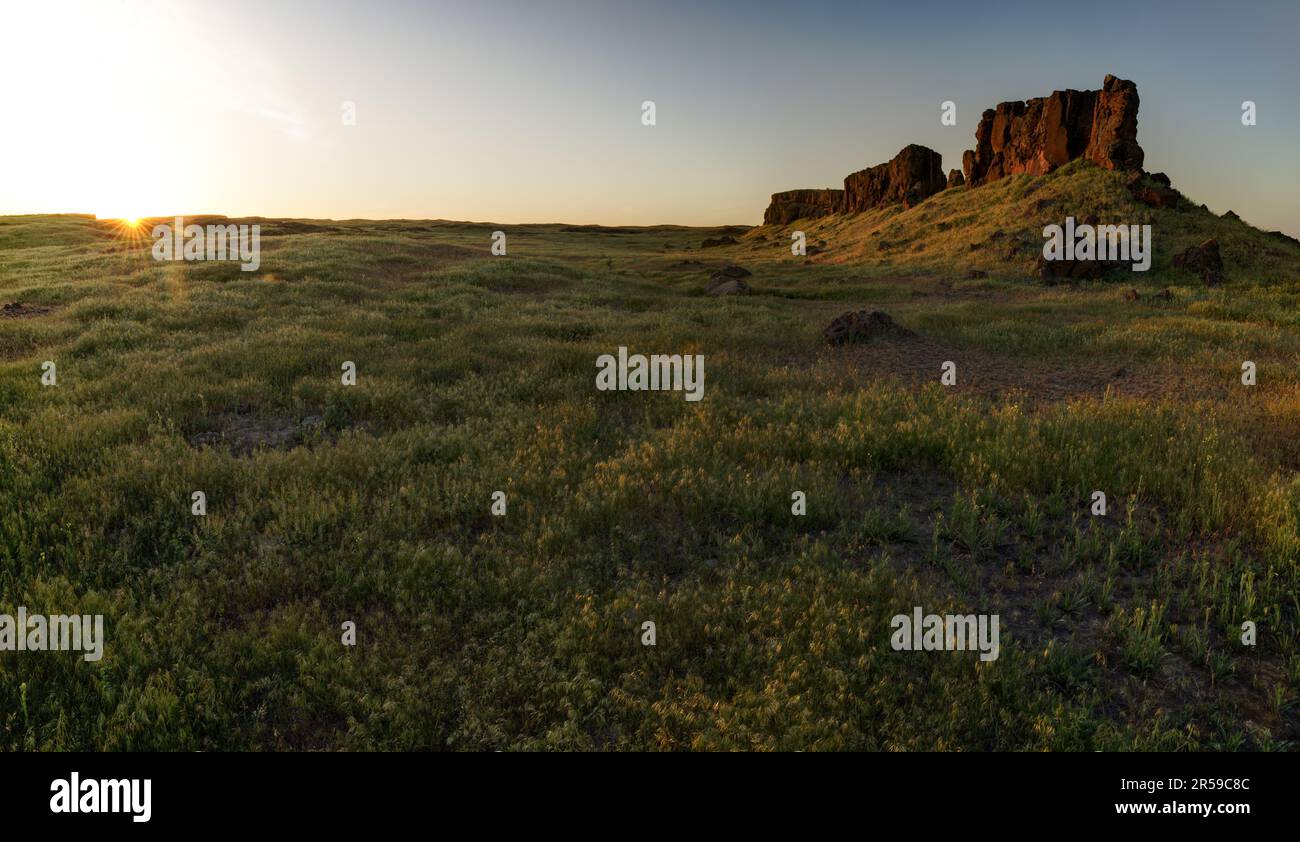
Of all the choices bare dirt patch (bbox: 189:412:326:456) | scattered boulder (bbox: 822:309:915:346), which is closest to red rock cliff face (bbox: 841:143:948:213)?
scattered boulder (bbox: 822:309:915:346)

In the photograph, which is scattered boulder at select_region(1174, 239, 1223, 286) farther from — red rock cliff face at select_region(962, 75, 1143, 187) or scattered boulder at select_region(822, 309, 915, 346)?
red rock cliff face at select_region(962, 75, 1143, 187)

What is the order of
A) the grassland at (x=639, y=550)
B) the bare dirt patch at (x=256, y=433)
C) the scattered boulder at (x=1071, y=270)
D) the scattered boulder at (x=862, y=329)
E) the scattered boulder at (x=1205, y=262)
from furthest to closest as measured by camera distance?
the scattered boulder at (x=1071, y=270) < the scattered boulder at (x=1205, y=262) < the scattered boulder at (x=862, y=329) < the bare dirt patch at (x=256, y=433) < the grassland at (x=639, y=550)

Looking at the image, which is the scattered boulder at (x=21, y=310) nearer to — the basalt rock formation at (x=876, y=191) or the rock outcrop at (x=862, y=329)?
the rock outcrop at (x=862, y=329)

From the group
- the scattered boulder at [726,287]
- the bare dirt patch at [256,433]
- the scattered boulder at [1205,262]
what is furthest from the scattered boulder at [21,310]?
the scattered boulder at [1205,262]

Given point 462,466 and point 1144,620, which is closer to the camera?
point 1144,620

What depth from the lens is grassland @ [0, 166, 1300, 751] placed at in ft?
14.8

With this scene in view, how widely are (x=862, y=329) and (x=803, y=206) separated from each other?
153242 millimetres

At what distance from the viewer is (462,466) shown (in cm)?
854

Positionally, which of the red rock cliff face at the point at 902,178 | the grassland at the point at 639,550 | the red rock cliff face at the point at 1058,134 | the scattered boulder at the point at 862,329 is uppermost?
the red rock cliff face at the point at 902,178

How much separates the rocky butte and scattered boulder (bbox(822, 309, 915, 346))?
54.8 m

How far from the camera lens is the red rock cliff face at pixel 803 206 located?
152 meters
